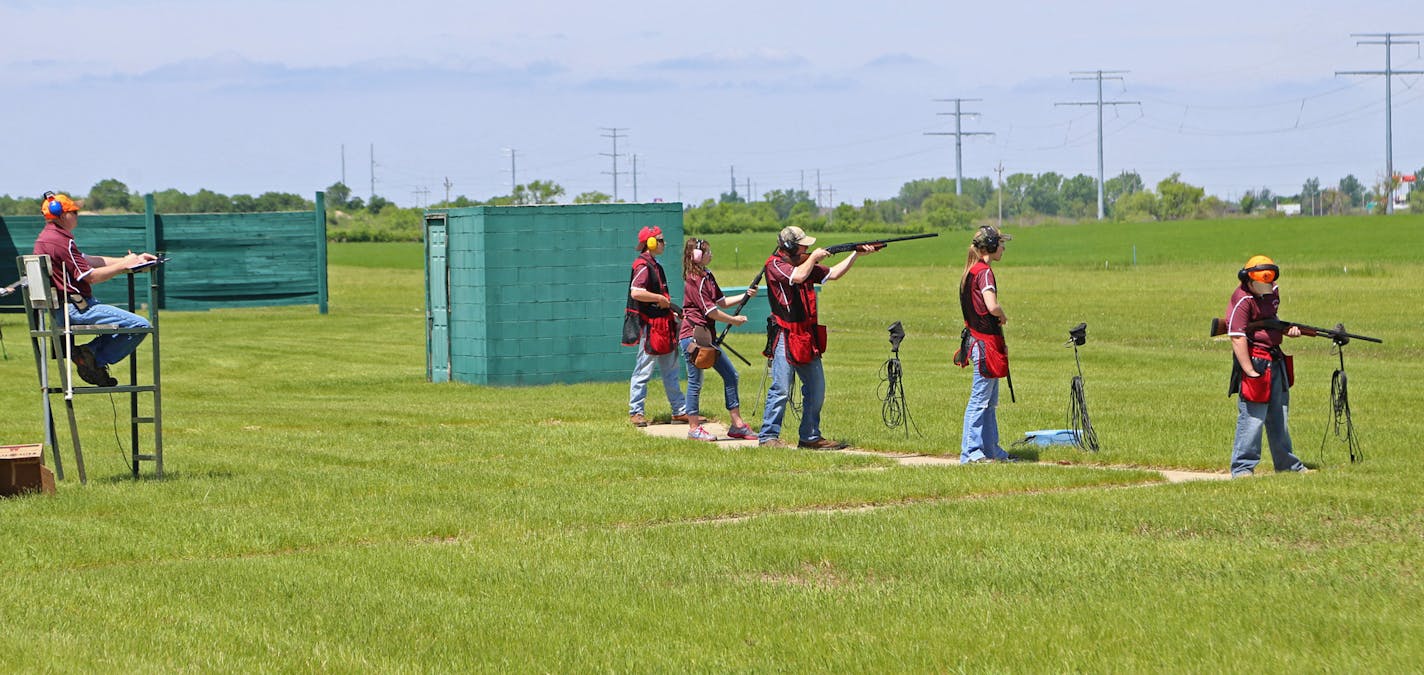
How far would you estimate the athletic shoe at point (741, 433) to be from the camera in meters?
15.9

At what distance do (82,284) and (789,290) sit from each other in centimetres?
564

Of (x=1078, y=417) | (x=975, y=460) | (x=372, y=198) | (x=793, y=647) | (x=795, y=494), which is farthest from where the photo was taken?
(x=372, y=198)

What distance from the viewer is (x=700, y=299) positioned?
625 inches

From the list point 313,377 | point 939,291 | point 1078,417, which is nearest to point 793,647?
point 1078,417

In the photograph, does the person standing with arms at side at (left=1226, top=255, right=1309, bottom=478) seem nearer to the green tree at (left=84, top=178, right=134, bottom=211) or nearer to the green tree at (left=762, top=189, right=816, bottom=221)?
the green tree at (left=84, top=178, right=134, bottom=211)

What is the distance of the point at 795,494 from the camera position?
1192 cm

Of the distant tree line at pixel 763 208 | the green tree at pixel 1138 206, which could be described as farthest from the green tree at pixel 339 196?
the green tree at pixel 1138 206

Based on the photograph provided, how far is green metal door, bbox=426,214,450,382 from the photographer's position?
2305cm

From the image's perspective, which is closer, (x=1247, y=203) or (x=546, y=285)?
(x=546, y=285)

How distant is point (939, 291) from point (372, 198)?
9860cm

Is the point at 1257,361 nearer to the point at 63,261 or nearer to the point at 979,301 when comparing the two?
the point at 979,301

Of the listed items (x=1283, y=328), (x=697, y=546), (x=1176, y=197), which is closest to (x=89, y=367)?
(x=697, y=546)

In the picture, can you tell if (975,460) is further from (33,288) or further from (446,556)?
(33,288)

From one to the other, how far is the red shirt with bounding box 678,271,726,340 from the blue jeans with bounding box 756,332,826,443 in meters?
1.19
